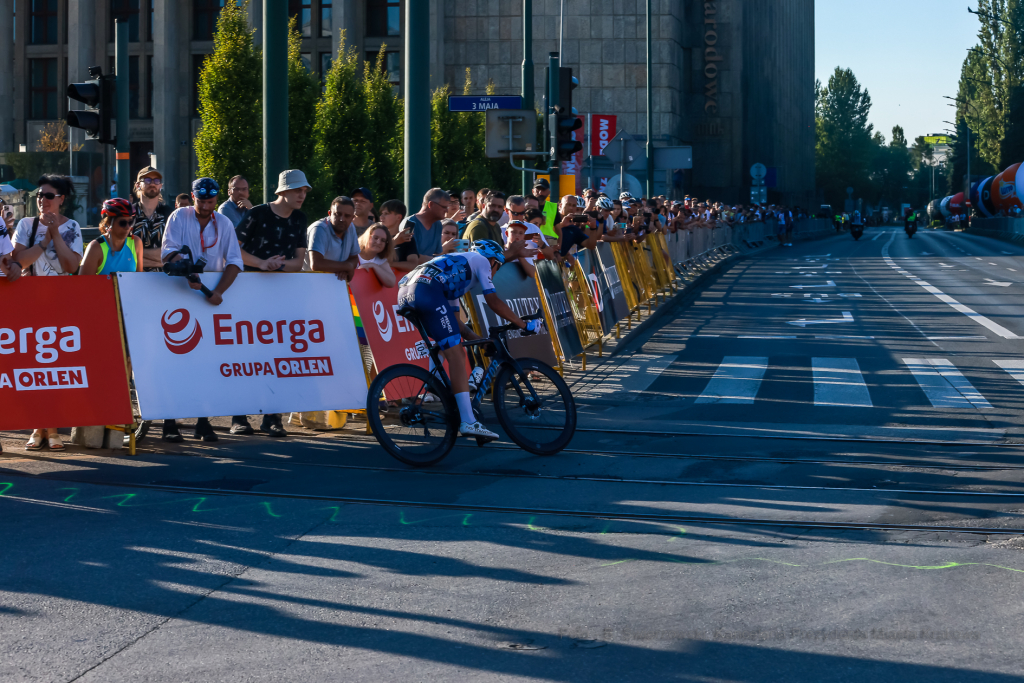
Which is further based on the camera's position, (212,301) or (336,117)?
(336,117)

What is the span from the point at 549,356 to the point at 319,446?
4.06 metres

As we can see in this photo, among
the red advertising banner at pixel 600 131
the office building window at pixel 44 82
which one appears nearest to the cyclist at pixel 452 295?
the red advertising banner at pixel 600 131

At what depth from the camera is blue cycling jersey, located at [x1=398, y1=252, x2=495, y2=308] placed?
8.54 meters

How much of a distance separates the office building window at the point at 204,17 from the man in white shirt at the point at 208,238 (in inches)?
2172

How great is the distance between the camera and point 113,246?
30.7ft

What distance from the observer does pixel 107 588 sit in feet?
18.4

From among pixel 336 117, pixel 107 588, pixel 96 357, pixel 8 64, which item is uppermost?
pixel 8 64

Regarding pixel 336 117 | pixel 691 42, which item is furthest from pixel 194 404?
pixel 691 42

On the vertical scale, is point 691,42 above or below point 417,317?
above

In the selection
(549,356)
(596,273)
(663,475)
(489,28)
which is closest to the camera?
(663,475)

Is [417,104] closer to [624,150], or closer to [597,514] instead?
[597,514]

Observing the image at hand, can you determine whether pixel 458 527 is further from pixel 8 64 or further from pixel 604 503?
pixel 8 64

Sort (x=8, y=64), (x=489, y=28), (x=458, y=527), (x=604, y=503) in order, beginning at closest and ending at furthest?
1. (x=458, y=527)
2. (x=604, y=503)
3. (x=8, y=64)
4. (x=489, y=28)

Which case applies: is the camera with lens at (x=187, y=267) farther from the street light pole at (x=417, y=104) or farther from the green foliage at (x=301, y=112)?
the green foliage at (x=301, y=112)
